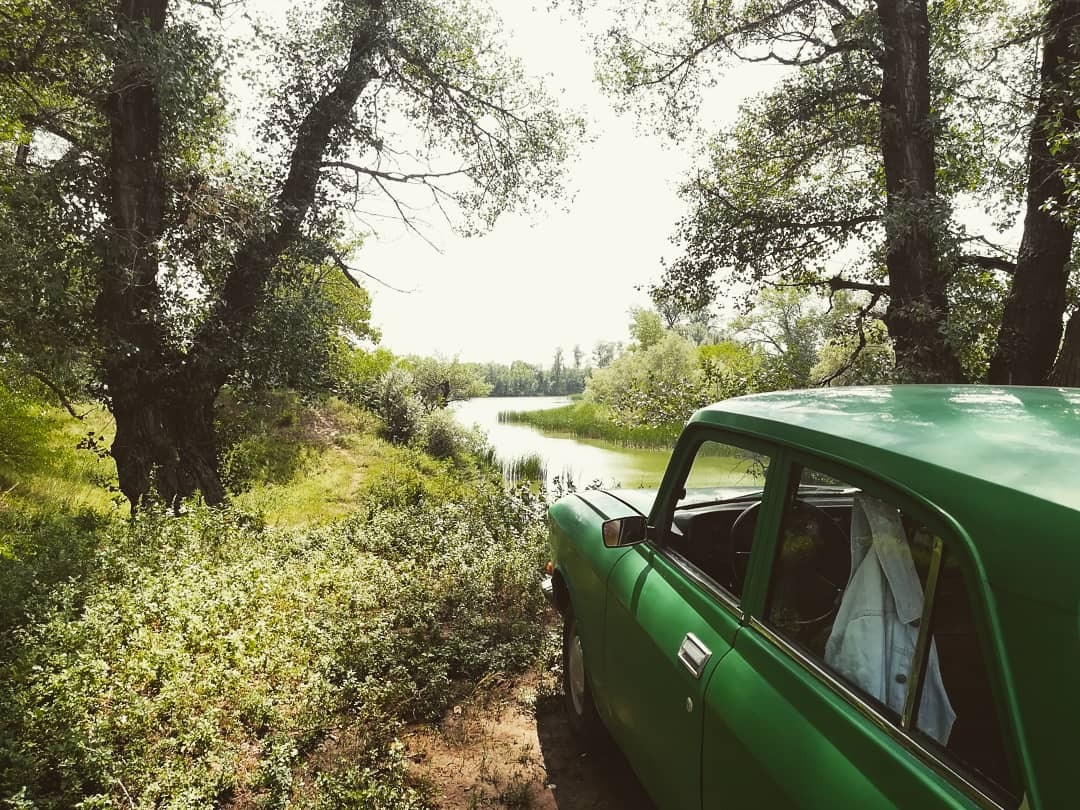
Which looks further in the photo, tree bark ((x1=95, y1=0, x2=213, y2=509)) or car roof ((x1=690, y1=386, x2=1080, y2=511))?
tree bark ((x1=95, y1=0, x2=213, y2=509))

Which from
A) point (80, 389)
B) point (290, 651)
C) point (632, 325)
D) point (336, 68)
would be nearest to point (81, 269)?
point (80, 389)

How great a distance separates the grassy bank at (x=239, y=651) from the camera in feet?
9.62

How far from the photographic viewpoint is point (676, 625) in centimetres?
200

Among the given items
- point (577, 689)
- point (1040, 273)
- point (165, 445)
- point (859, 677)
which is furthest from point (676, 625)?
point (165, 445)

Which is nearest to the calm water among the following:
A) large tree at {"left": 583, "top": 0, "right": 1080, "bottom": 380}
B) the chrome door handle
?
large tree at {"left": 583, "top": 0, "right": 1080, "bottom": 380}

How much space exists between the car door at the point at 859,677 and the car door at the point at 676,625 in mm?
125

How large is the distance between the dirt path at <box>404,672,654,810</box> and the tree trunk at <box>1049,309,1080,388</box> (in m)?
6.14

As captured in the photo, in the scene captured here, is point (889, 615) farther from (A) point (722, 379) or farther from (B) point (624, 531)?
(A) point (722, 379)

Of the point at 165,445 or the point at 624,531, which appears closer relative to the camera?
the point at 624,531

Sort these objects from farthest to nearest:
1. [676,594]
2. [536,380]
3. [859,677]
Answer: [536,380] < [676,594] < [859,677]

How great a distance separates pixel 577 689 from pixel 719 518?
58.4 inches

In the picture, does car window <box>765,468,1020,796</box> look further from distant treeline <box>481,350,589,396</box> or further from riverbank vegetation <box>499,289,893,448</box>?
distant treeline <box>481,350,589,396</box>

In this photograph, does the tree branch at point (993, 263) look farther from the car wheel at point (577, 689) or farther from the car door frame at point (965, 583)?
the car door frame at point (965, 583)

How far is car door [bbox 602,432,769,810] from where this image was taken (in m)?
1.81
